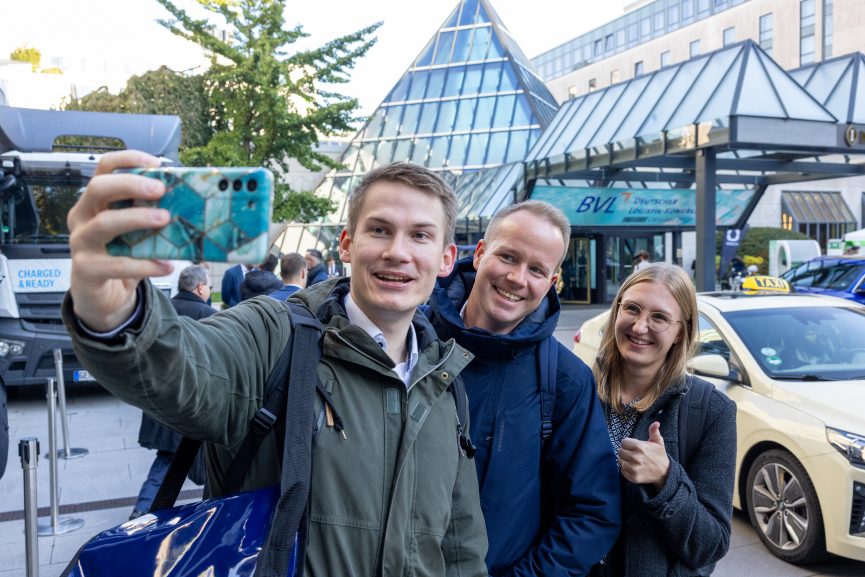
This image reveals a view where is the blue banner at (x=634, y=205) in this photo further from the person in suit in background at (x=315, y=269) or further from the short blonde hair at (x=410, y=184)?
the short blonde hair at (x=410, y=184)

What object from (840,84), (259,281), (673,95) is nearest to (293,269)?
(259,281)

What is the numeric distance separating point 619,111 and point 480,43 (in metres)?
19.0

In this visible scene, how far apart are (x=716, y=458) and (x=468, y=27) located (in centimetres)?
3371

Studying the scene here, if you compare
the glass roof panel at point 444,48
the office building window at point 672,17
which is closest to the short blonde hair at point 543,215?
the glass roof panel at point 444,48

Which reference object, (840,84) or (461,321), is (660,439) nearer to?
(461,321)

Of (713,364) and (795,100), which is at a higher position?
(795,100)

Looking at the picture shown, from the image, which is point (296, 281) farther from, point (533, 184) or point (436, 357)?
point (533, 184)

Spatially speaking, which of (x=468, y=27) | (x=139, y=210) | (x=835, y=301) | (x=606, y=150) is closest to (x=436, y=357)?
(x=139, y=210)

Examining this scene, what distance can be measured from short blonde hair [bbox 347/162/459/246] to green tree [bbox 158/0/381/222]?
1724cm

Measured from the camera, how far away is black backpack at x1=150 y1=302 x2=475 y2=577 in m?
1.19

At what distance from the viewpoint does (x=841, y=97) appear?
43.7 feet

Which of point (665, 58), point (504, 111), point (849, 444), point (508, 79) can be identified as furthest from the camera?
point (665, 58)

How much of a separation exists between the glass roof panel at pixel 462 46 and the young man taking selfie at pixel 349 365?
1268 inches

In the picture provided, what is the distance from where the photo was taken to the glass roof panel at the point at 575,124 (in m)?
15.9
